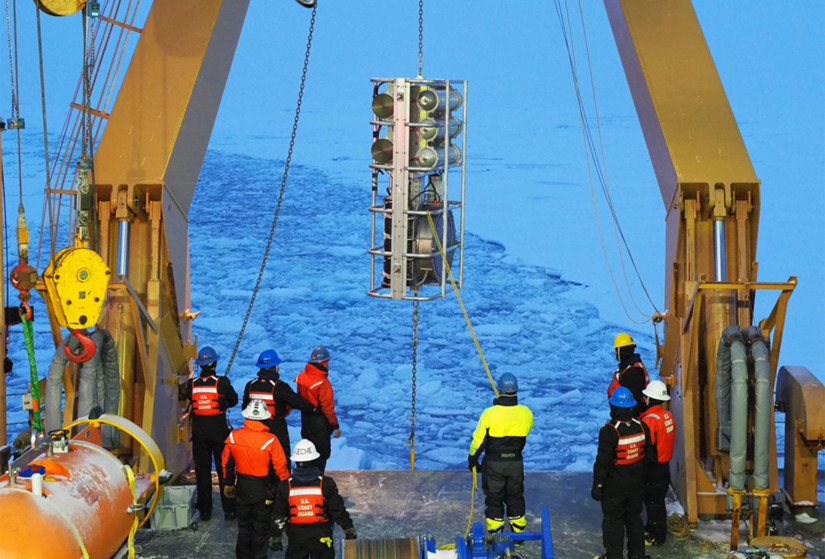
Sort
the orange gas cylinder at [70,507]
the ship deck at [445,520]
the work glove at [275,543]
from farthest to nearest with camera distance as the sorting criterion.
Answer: the ship deck at [445,520] < the work glove at [275,543] < the orange gas cylinder at [70,507]

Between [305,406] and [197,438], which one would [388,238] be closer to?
[305,406]

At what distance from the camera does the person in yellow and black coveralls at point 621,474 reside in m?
7.94

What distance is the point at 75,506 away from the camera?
6.58 m

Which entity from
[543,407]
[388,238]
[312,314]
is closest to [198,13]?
[388,238]

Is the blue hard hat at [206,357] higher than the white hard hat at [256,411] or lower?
higher

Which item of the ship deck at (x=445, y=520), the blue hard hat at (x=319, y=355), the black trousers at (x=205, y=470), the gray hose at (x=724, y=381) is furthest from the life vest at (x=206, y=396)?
the gray hose at (x=724, y=381)

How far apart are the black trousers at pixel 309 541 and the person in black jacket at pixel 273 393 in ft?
5.55

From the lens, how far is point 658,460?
8.53 meters

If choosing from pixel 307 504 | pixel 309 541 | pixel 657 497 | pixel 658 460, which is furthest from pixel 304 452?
pixel 657 497

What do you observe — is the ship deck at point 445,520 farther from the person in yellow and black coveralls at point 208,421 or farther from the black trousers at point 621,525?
the black trousers at point 621,525

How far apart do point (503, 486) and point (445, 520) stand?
0.92 meters

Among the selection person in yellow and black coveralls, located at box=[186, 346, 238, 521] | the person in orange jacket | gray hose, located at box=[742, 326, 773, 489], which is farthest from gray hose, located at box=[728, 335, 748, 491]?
person in yellow and black coveralls, located at box=[186, 346, 238, 521]

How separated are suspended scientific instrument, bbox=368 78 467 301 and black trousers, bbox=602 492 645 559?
2.56 meters

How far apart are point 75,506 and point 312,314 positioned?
2550 cm
